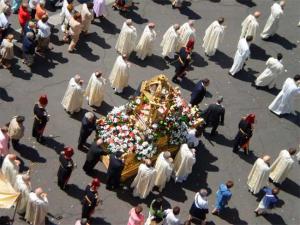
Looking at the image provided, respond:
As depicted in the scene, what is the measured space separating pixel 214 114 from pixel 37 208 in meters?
6.46

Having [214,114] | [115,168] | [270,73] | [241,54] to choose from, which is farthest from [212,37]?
[115,168]

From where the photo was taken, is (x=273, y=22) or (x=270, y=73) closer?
(x=270, y=73)

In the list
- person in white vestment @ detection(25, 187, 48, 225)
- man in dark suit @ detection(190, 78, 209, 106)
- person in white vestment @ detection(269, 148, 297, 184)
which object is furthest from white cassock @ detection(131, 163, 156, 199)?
person in white vestment @ detection(269, 148, 297, 184)

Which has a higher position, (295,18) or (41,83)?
(295,18)

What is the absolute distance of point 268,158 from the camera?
19406 millimetres

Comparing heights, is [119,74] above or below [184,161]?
above

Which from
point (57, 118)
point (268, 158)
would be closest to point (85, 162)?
point (57, 118)

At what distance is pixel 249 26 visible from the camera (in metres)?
24.7

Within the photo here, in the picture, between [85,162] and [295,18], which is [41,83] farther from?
[295,18]

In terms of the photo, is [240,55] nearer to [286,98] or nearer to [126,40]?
[286,98]

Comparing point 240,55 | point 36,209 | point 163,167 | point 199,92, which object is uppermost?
point 240,55

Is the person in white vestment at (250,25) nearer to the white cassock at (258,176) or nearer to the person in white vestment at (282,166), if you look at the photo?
the person in white vestment at (282,166)

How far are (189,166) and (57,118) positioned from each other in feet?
14.2

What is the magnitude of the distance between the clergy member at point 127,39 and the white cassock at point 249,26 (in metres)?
4.37
